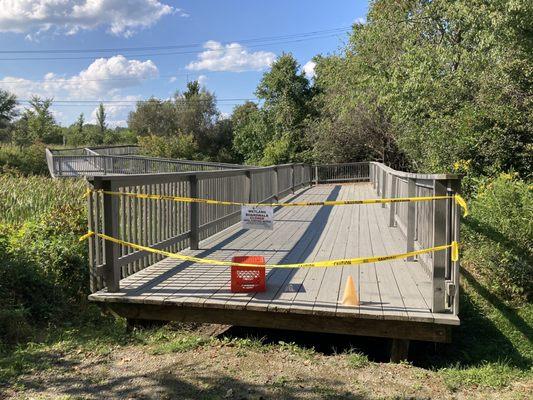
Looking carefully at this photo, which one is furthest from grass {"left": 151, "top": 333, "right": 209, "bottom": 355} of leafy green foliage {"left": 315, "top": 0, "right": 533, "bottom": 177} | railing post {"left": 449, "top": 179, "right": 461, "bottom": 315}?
leafy green foliage {"left": 315, "top": 0, "right": 533, "bottom": 177}

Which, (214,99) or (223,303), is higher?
(214,99)

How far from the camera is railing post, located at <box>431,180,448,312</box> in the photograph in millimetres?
4723

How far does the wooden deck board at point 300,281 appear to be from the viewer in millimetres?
4992

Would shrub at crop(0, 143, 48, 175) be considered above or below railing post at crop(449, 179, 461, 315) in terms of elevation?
above

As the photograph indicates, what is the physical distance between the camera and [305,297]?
532 cm

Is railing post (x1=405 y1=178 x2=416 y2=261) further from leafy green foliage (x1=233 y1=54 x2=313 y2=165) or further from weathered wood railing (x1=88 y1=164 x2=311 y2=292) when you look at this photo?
leafy green foliage (x1=233 y1=54 x2=313 y2=165)

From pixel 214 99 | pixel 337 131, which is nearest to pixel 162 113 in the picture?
Result: pixel 214 99

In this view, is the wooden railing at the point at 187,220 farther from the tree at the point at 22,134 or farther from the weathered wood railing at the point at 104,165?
the tree at the point at 22,134

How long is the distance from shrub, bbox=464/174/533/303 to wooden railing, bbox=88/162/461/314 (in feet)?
3.75

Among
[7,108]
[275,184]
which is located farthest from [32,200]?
[7,108]

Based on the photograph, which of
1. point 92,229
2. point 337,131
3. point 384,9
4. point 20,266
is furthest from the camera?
point 337,131

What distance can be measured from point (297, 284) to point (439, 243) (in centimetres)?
182

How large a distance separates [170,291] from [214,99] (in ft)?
167

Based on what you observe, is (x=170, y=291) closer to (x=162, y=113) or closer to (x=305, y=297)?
(x=305, y=297)
